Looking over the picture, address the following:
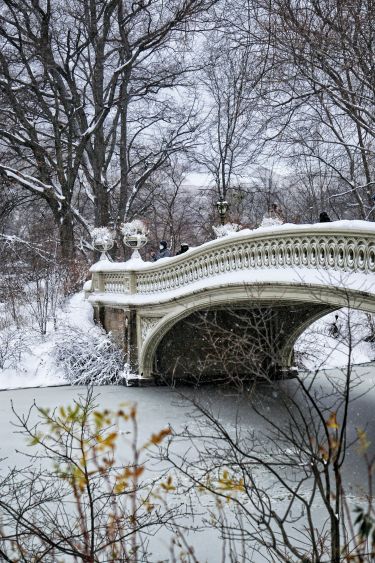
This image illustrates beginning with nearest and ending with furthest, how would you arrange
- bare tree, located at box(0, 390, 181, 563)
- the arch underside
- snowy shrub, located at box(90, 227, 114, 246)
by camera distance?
bare tree, located at box(0, 390, 181, 563), the arch underside, snowy shrub, located at box(90, 227, 114, 246)

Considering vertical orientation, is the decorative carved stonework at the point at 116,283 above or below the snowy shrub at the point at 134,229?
below

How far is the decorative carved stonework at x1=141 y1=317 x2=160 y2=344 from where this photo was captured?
1249 cm

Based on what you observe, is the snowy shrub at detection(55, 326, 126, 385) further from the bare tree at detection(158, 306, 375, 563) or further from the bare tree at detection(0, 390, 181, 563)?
the bare tree at detection(0, 390, 181, 563)

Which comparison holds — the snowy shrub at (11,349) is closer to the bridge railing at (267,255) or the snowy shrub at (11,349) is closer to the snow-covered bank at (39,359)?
the snow-covered bank at (39,359)

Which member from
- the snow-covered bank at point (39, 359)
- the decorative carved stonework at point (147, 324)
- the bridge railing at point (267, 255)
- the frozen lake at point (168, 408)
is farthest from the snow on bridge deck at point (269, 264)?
the snow-covered bank at point (39, 359)

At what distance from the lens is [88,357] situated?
13836mm

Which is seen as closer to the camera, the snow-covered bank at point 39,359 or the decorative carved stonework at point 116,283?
the snow-covered bank at point 39,359

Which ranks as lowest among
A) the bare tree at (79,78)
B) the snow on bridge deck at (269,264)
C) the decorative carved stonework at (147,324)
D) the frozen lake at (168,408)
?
the frozen lake at (168,408)

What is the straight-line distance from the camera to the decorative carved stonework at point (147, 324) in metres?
12.5

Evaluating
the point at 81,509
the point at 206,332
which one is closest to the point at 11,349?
the point at 206,332

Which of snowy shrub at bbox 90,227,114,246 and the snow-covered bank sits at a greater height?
snowy shrub at bbox 90,227,114,246

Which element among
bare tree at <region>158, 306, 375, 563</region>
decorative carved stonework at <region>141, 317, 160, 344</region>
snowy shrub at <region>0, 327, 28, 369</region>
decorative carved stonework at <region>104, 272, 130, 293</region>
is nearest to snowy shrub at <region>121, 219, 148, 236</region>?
decorative carved stonework at <region>104, 272, 130, 293</region>

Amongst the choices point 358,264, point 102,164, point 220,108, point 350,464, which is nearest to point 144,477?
point 350,464

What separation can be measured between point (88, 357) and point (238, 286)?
19.0 feet
